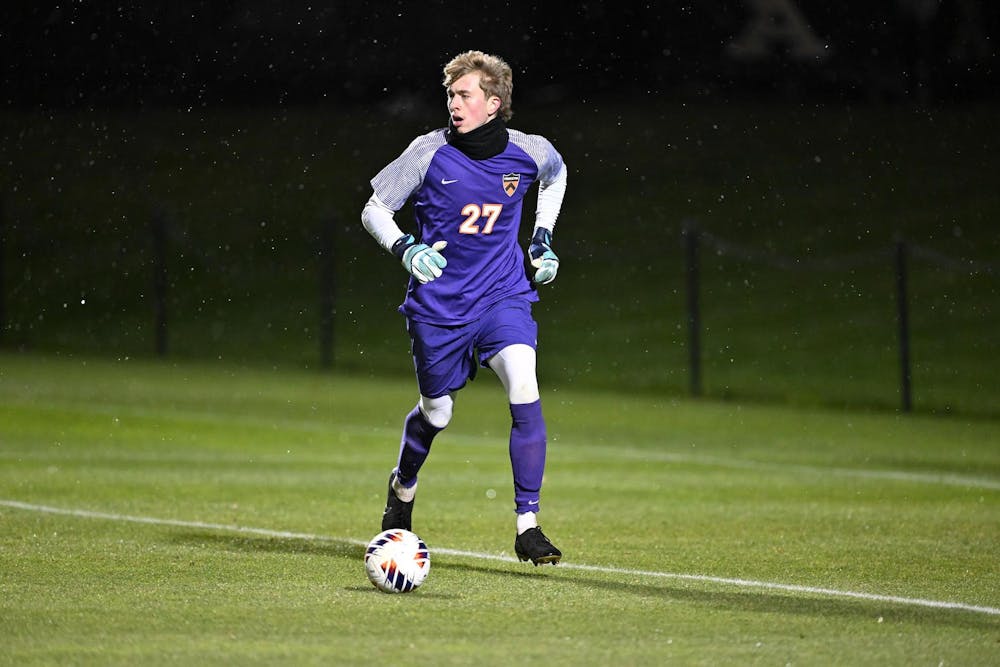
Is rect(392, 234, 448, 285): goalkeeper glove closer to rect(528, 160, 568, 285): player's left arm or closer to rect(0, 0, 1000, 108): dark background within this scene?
rect(528, 160, 568, 285): player's left arm

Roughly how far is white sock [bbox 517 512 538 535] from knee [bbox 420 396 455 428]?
2.39 feet

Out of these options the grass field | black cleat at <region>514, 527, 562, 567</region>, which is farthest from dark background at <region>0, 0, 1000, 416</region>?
black cleat at <region>514, 527, 562, 567</region>

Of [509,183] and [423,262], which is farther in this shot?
[509,183]

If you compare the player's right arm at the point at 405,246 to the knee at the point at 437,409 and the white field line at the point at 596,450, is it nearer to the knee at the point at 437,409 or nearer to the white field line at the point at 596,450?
the knee at the point at 437,409

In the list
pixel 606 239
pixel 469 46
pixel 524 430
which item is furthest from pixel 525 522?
pixel 469 46

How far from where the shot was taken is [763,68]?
130 ft

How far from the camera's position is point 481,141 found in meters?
9.12

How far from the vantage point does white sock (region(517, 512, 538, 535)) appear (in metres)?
8.87

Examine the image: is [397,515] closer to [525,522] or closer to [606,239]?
[525,522]

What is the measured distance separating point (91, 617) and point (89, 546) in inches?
88.2

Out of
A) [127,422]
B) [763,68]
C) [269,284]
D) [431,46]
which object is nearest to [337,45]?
[431,46]

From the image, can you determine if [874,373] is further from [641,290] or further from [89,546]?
[89,546]

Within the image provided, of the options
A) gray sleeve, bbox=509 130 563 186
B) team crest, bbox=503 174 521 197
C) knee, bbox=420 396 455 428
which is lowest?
knee, bbox=420 396 455 428

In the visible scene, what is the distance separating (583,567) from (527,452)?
2.04 ft
